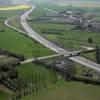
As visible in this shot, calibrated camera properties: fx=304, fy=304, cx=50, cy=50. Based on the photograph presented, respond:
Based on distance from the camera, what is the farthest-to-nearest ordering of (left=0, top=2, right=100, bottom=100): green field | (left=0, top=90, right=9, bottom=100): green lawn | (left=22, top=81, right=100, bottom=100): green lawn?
1. (left=0, top=2, right=100, bottom=100): green field
2. (left=0, top=90, right=9, bottom=100): green lawn
3. (left=22, top=81, right=100, bottom=100): green lawn

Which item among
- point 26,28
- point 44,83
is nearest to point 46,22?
point 26,28

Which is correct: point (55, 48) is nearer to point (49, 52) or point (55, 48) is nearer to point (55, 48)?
point (55, 48)

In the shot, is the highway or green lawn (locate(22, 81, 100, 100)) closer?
green lawn (locate(22, 81, 100, 100))

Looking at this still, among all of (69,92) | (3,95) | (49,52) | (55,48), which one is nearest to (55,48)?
(55,48)

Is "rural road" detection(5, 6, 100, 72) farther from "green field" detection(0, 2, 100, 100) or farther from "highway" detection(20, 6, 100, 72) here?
"green field" detection(0, 2, 100, 100)

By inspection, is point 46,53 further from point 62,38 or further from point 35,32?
point 35,32

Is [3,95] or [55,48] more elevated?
[3,95]

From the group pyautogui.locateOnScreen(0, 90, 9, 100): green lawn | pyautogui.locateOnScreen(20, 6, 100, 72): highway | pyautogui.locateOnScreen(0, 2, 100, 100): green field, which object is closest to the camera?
pyautogui.locateOnScreen(0, 90, 9, 100): green lawn

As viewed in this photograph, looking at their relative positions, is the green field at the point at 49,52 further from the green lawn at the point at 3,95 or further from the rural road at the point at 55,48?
the rural road at the point at 55,48

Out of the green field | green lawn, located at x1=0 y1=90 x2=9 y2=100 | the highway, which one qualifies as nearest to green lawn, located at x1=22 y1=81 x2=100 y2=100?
the green field

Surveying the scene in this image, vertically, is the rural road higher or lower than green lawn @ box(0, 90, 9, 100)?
lower

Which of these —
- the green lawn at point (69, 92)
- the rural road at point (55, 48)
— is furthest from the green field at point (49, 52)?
the rural road at point (55, 48)

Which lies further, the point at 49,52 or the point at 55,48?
A: the point at 55,48
